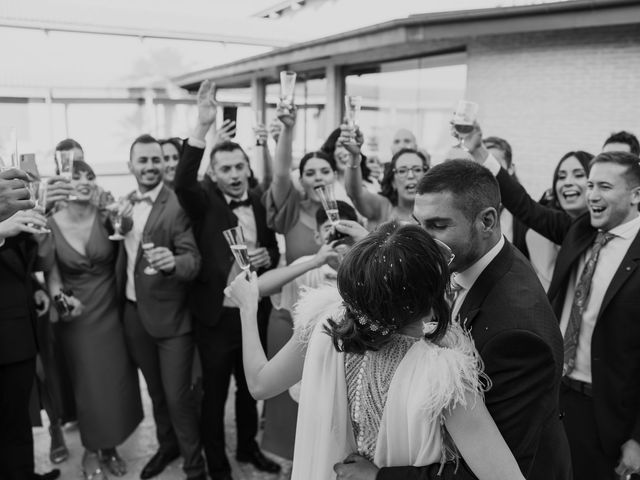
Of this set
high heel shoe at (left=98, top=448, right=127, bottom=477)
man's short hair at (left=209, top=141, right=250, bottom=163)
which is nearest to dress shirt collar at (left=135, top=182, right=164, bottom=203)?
man's short hair at (left=209, top=141, right=250, bottom=163)

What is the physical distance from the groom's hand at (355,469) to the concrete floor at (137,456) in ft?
7.81

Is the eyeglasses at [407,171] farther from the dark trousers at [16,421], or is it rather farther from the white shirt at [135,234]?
the dark trousers at [16,421]

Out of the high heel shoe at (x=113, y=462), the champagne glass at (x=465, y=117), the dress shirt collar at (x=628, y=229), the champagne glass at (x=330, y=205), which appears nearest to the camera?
the dress shirt collar at (x=628, y=229)

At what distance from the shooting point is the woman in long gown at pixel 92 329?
11.9 feet

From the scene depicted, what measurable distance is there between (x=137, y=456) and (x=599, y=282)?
129 inches

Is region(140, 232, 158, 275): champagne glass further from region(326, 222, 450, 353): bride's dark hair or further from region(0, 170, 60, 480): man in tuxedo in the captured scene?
region(326, 222, 450, 353): bride's dark hair

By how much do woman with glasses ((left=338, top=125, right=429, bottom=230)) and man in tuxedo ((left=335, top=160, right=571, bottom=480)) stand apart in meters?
1.93

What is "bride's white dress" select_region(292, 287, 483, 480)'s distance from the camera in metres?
1.40

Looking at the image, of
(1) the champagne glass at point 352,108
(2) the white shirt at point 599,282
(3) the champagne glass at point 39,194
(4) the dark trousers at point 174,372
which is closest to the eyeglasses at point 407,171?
(1) the champagne glass at point 352,108

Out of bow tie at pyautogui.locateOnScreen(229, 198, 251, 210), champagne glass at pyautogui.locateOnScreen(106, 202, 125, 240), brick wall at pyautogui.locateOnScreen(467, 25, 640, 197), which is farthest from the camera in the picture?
brick wall at pyautogui.locateOnScreen(467, 25, 640, 197)

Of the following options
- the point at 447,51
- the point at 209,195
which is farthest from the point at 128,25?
the point at 209,195

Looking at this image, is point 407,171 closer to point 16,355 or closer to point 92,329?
point 92,329

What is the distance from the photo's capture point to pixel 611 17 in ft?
22.1

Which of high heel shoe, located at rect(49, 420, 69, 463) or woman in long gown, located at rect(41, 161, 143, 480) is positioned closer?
woman in long gown, located at rect(41, 161, 143, 480)
